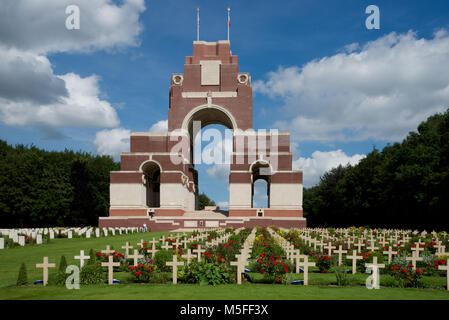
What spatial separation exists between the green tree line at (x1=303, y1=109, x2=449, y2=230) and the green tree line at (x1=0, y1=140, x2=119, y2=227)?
3252 cm

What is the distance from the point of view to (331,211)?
196 feet

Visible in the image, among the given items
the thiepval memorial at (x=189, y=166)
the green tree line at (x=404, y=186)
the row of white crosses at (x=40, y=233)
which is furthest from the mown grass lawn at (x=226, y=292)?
the thiepval memorial at (x=189, y=166)

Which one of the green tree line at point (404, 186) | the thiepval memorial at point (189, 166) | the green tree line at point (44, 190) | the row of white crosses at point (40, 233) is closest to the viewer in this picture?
the row of white crosses at point (40, 233)

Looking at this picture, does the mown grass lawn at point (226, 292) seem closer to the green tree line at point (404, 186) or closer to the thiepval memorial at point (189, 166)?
the green tree line at point (404, 186)

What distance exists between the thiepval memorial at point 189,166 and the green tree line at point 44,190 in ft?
28.2

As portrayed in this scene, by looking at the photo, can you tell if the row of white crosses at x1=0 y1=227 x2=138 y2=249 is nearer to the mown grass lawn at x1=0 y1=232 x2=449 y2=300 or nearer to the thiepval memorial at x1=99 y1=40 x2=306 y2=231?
the thiepval memorial at x1=99 y1=40 x2=306 y2=231

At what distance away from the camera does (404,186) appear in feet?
117

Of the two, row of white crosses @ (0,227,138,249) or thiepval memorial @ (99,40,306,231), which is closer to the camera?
row of white crosses @ (0,227,138,249)

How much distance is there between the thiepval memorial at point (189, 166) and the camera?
3725cm

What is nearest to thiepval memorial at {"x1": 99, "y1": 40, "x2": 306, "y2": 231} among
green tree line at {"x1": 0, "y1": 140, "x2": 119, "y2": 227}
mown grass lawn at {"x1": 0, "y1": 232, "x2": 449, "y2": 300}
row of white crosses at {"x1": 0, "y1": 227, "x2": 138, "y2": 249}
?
row of white crosses at {"x1": 0, "y1": 227, "x2": 138, "y2": 249}

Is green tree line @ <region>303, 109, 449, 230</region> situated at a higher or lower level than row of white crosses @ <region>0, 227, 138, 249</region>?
higher

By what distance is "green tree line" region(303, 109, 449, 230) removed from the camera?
31.3 m

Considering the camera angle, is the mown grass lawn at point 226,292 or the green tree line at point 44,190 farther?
the green tree line at point 44,190

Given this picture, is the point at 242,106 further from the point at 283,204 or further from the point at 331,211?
the point at 331,211
